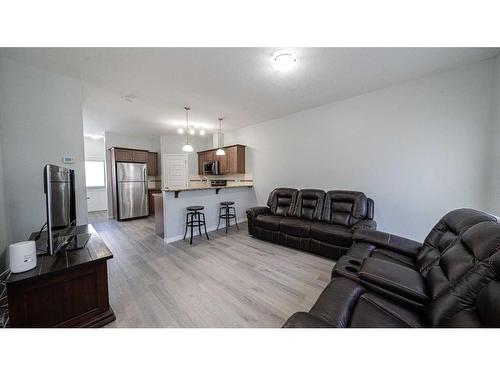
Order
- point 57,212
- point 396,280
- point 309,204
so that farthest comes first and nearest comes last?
point 309,204
point 57,212
point 396,280

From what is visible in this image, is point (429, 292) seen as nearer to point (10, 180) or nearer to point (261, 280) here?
point (261, 280)

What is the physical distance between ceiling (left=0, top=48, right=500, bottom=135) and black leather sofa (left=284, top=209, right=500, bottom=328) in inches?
79.6

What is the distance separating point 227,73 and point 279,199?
255cm

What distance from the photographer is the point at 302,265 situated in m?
2.45

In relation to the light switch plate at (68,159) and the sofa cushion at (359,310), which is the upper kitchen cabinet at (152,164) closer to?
the light switch plate at (68,159)

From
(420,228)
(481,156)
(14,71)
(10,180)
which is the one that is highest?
(14,71)

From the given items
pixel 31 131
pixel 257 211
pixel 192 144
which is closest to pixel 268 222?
pixel 257 211

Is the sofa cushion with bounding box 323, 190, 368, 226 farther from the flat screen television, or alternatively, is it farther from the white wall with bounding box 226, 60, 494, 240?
the flat screen television

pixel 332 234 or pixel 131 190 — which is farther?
pixel 131 190

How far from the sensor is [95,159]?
246 inches

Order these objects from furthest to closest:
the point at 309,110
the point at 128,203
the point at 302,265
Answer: the point at 128,203
the point at 309,110
the point at 302,265

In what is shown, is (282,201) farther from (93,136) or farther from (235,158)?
(93,136)
